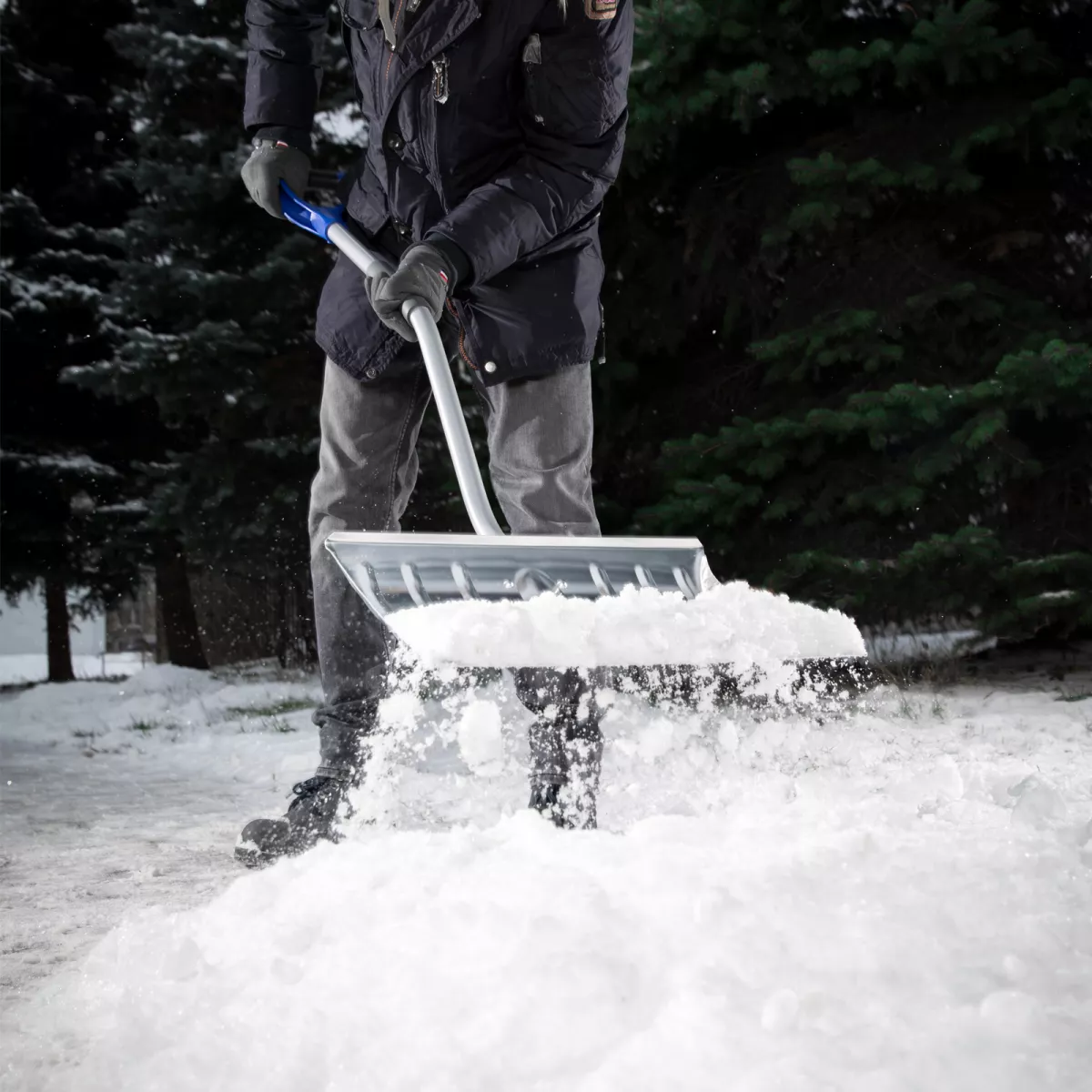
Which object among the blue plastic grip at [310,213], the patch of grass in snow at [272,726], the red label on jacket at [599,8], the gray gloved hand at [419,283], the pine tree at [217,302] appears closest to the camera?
the gray gloved hand at [419,283]

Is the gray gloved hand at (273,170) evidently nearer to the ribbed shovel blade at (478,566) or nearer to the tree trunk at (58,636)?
the ribbed shovel blade at (478,566)

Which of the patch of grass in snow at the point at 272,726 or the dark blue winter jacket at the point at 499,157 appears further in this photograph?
the patch of grass in snow at the point at 272,726

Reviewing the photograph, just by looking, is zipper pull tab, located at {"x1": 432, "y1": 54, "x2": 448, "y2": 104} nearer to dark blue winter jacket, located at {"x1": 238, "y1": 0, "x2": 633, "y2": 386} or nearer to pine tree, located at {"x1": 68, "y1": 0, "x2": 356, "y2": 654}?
dark blue winter jacket, located at {"x1": 238, "y1": 0, "x2": 633, "y2": 386}

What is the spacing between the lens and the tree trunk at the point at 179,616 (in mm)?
8008

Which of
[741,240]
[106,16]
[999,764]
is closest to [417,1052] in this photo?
[999,764]

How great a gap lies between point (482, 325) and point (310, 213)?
1.95 feet

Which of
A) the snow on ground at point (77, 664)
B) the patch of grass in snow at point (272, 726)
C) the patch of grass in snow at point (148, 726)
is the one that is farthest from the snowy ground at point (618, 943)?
the snow on ground at point (77, 664)

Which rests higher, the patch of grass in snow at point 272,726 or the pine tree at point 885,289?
the pine tree at point 885,289

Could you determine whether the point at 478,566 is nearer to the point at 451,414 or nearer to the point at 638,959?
the point at 451,414

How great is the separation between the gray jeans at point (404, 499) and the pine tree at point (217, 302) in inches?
140

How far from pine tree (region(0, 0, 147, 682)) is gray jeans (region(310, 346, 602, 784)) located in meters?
5.17

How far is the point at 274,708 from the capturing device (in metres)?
5.31

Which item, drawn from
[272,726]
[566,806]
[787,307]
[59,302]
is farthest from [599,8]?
[59,302]

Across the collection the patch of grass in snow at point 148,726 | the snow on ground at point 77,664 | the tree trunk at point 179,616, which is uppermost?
the tree trunk at point 179,616
